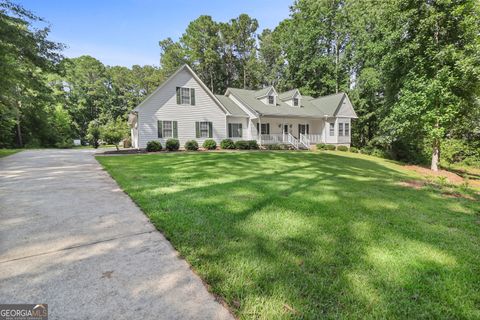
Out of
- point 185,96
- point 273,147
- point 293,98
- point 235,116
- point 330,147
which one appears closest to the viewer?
point 185,96

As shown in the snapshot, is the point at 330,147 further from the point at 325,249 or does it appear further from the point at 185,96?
the point at 325,249

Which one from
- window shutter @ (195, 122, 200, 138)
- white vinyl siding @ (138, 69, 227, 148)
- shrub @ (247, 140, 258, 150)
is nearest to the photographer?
white vinyl siding @ (138, 69, 227, 148)

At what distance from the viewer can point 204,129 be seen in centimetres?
1970

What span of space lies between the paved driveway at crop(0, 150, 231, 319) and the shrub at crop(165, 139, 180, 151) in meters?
12.4

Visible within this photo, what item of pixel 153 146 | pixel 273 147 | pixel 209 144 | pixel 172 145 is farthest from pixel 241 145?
pixel 153 146

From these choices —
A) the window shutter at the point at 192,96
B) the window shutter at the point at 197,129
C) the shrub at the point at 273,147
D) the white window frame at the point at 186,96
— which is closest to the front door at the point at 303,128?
the shrub at the point at 273,147

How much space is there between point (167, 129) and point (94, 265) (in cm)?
1639

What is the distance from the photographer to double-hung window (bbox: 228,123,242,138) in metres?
21.3

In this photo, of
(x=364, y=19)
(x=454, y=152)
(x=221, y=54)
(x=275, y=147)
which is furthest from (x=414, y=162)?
(x=221, y=54)

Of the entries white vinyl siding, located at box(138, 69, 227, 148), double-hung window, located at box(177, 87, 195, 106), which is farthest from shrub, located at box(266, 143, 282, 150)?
double-hung window, located at box(177, 87, 195, 106)

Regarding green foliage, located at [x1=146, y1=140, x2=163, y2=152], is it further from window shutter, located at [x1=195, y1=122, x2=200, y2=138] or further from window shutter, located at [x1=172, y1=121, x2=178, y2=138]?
window shutter, located at [x1=195, y1=122, x2=200, y2=138]

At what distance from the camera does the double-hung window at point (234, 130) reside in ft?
69.8

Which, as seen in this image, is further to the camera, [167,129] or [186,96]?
[186,96]

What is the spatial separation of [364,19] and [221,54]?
20632 mm
